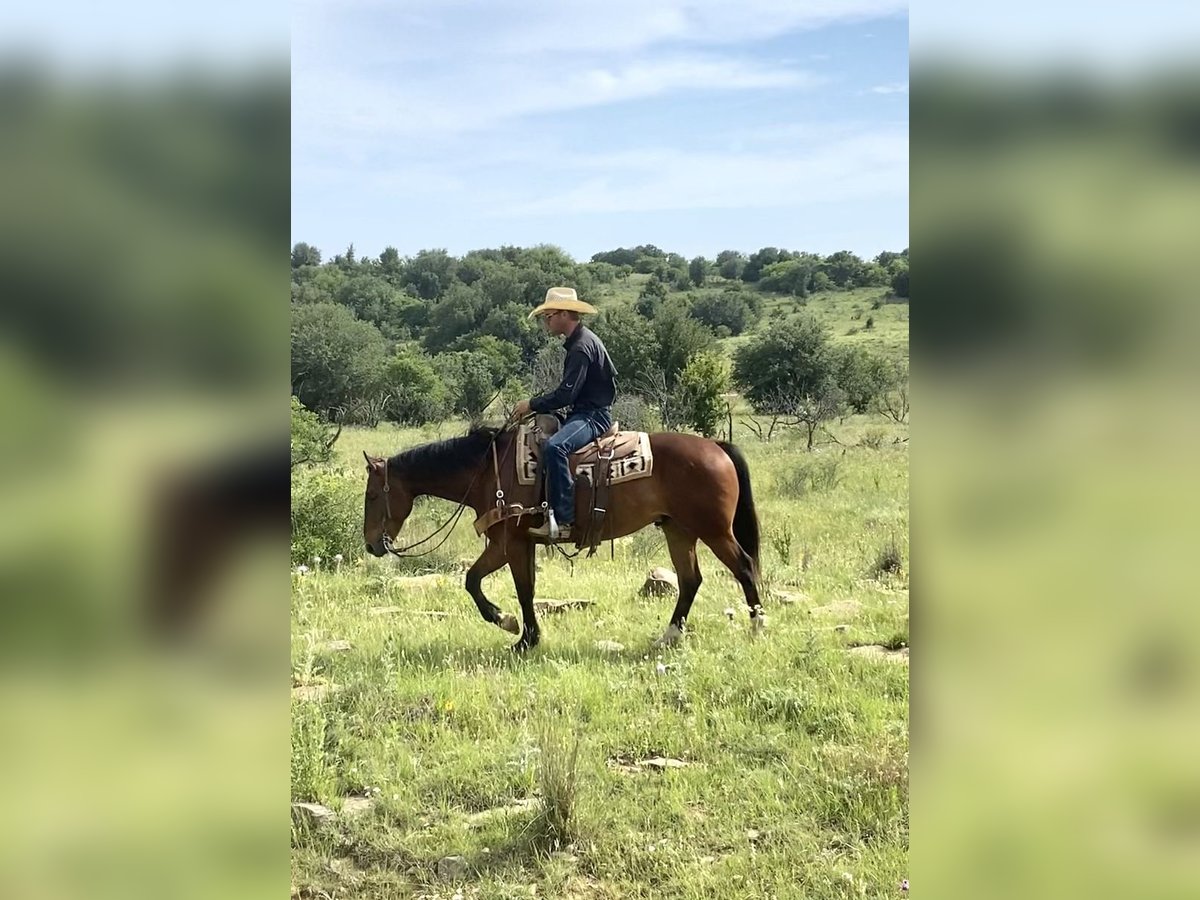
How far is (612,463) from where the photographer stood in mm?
7172

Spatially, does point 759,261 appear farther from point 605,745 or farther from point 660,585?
point 605,745

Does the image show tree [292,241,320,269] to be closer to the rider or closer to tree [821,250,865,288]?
tree [821,250,865,288]

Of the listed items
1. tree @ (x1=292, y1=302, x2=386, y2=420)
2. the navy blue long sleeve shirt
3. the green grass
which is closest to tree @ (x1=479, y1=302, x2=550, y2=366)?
tree @ (x1=292, y1=302, x2=386, y2=420)

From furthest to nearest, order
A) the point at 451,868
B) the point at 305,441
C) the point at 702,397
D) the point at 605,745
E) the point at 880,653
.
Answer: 1. the point at 702,397
2. the point at 305,441
3. the point at 880,653
4. the point at 605,745
5. the point at 451,868

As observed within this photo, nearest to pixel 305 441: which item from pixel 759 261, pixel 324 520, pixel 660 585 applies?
pixel 324 520

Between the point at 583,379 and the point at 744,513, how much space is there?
6.52 feet

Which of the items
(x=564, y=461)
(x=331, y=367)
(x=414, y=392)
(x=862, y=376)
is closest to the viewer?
(x=564, y=461)

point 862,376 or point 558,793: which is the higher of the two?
point 862,376

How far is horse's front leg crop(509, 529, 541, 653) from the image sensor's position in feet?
23.0

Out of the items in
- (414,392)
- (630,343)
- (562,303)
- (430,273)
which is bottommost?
(562,303)
